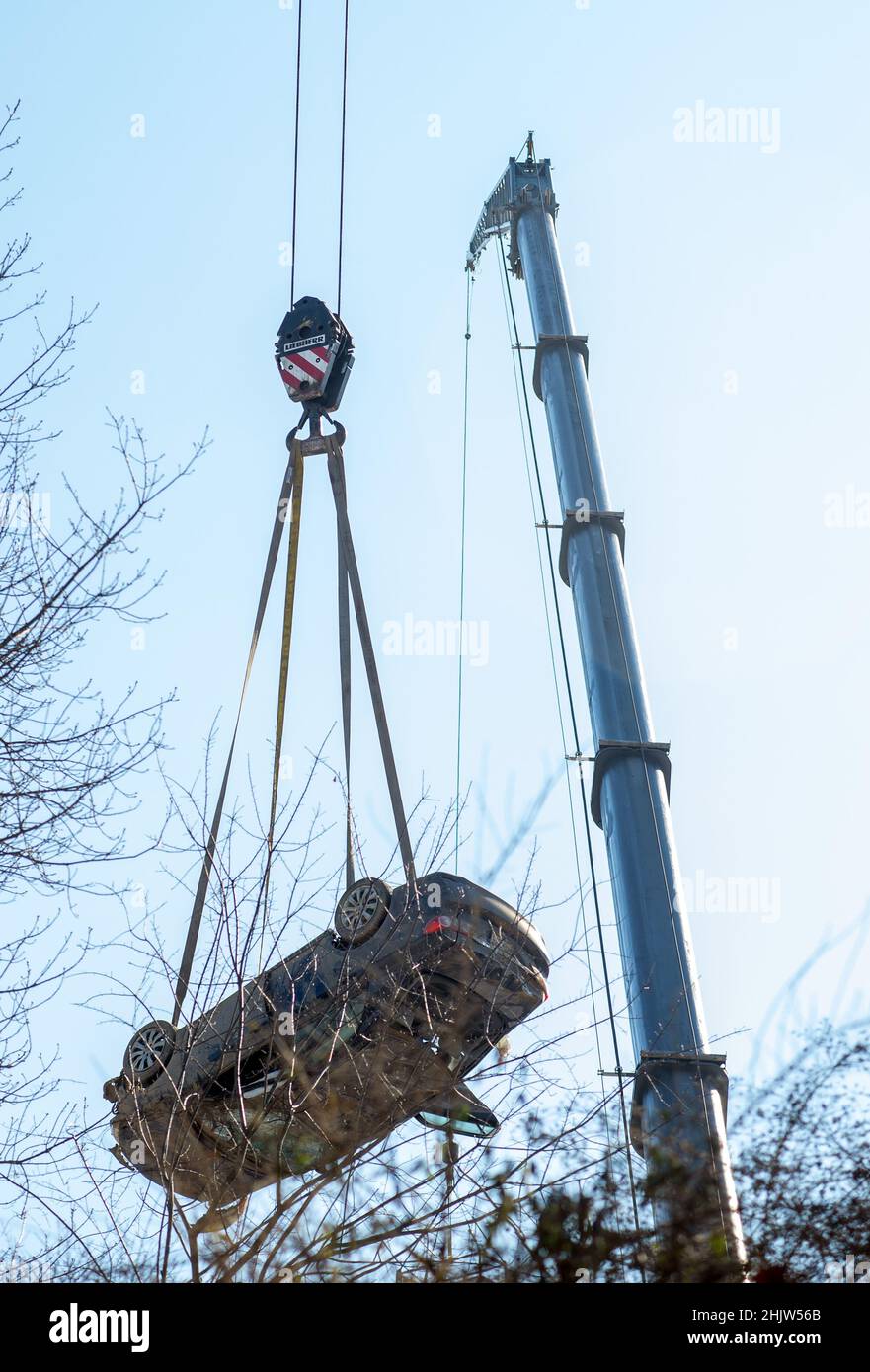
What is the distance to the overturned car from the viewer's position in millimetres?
7281

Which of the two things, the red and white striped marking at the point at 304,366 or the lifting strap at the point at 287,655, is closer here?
the lifting strap at the point at 287,655

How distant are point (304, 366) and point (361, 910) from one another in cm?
446

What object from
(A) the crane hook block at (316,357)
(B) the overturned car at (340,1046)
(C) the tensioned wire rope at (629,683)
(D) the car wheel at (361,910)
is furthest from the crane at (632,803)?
(A) the crane hook block at (316,357)

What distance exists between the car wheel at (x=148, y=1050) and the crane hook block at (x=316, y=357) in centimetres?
474

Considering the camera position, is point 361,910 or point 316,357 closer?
point 361,910

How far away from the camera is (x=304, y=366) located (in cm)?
1102

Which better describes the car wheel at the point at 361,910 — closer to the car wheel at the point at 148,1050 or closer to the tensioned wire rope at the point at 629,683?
the car wheel at the point at 148,1050

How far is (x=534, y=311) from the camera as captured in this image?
42.1 feet

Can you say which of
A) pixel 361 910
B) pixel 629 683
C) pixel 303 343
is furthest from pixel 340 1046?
pixel 303 343

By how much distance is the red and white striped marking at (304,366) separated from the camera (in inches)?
432
